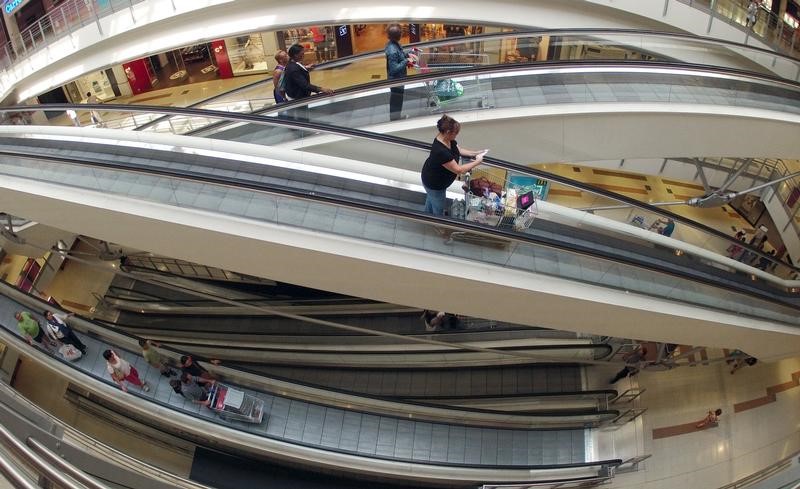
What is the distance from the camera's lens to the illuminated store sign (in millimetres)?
12773

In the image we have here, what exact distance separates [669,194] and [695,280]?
24.3ft

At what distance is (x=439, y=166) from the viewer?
445 cm

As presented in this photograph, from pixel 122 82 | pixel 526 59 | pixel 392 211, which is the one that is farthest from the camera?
pixel 122 82

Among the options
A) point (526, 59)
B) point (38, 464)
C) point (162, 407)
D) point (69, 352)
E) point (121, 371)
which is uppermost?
point (526, 59)

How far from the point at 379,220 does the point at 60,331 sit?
15.1 ft

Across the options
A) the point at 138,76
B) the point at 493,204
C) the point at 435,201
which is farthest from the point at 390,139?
the point at 138,76

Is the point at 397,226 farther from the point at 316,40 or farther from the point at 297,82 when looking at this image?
the point at 316,40

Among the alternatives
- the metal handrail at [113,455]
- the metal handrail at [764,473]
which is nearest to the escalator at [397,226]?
the metal handrail at [764,473]

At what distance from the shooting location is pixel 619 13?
9.29 meters

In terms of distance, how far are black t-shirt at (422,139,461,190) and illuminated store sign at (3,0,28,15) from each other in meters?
13.0

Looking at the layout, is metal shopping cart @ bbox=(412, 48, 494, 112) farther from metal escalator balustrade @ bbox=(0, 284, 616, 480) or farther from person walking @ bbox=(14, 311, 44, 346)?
person walking @ bbox=(14, 311, 44, 346)

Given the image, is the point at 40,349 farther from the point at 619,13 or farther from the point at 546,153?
the point at 619,13

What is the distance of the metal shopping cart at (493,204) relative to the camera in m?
4.90

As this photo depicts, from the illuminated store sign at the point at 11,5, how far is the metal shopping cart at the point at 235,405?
36.9 feet
